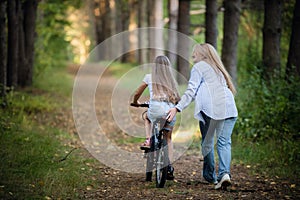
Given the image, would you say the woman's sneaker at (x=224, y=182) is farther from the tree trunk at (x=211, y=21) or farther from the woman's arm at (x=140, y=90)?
the tree trunk at (x=211, y=21)

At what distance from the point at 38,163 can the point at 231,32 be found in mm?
8269

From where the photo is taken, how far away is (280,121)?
11.0m

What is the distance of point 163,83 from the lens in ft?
26.9

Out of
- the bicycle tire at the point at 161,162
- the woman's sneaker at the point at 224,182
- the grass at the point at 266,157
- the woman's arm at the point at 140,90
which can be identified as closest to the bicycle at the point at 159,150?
the bicycle tire at the point at 161,162

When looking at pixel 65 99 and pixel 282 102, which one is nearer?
pixel 282 102

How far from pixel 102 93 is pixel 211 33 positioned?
393 inches

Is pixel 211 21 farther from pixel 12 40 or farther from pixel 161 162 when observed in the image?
pixel 161 162

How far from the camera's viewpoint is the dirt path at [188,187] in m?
7.38

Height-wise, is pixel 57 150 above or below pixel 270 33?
below

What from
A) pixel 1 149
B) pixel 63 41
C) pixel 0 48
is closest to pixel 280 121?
pixel 1 149

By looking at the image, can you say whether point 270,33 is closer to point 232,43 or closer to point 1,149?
point 232,43

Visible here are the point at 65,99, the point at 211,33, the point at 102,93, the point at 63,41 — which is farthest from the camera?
the point at 63,41

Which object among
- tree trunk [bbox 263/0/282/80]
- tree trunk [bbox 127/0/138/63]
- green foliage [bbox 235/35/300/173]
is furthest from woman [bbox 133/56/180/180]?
tree trunk [bbox 127/0/138/63]

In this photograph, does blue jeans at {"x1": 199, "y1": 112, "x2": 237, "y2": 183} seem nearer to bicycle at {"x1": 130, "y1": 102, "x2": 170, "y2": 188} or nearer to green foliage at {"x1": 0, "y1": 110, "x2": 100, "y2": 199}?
bicycle at {"x1": 130, "y1": 102, "x2": 170, "y2": 188}
